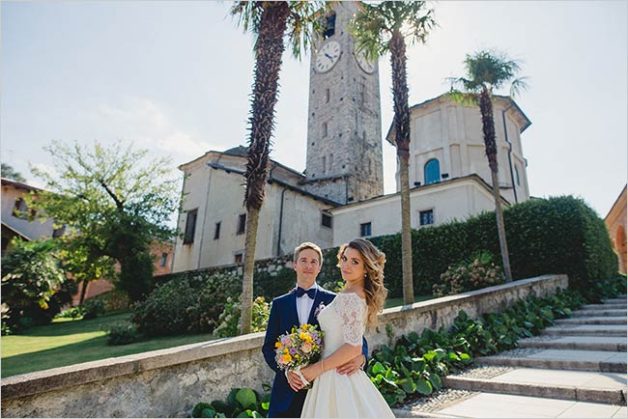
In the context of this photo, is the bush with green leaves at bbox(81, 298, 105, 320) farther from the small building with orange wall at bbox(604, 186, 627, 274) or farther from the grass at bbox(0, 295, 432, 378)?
the small building with orange wall at bbox(604, 186, 627, 274)

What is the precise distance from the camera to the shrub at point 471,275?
11445 millimetres

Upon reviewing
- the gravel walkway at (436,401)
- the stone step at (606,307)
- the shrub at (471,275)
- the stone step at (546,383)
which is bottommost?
the gravel walkway at (436,401)

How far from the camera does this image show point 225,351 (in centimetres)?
416

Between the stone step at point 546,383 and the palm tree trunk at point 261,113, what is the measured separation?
3640mm

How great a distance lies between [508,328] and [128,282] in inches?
799

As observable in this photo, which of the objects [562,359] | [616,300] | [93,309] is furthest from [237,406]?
[93,309]

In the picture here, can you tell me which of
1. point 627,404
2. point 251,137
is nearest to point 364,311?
point 627,404

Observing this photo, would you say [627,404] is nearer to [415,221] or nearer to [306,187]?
[415,221]

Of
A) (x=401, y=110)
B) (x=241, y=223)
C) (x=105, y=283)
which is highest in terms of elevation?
(x=401, y=110)

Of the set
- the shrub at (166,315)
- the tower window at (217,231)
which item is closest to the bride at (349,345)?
the shrub at (166,315)

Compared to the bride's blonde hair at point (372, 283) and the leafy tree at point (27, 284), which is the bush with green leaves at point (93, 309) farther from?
the bride's blonde hair at point (372, 283)

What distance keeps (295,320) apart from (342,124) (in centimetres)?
3014

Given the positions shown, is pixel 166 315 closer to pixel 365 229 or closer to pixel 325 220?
pixel 365 229

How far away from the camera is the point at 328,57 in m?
35.3
